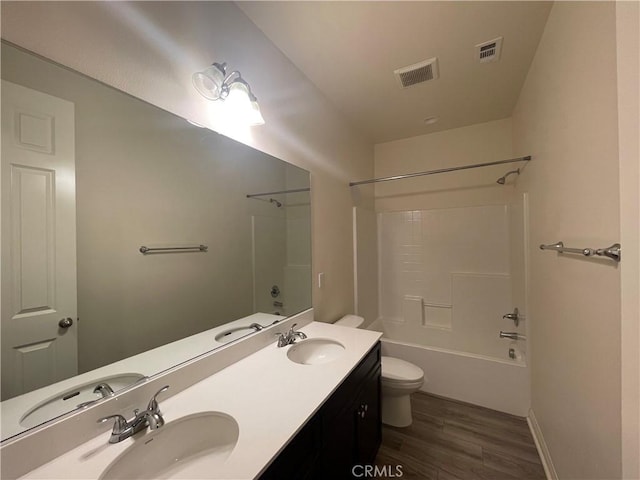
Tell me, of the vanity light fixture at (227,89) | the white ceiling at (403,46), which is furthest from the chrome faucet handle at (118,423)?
the white ceiling at (403,46)

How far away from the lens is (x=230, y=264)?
1.32 metres

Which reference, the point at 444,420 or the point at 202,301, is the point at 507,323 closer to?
the point at 444,420

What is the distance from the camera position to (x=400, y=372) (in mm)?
1847

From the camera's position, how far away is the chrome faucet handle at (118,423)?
72 centimetres

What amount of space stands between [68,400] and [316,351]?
1.11 m

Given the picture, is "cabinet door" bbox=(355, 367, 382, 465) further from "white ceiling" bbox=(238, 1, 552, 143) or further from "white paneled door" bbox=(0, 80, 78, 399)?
"white ceiling" bbox=(238, 1, 552, 143)

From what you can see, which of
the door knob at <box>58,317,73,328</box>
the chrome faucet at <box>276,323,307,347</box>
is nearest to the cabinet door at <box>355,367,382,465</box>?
the chrome faucet at <box>276,323,307,347</box>

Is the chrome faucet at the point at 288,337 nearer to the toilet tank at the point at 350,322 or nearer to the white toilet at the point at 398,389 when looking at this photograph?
the toilet tank at the point at 350,322

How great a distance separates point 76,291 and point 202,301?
46cm

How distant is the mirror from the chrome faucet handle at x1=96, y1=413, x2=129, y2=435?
0.24ft

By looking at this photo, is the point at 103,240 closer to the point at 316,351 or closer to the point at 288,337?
the point at 288,337

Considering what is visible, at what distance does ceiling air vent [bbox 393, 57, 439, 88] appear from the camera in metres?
1.75

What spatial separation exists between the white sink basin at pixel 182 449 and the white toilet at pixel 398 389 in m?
1.32

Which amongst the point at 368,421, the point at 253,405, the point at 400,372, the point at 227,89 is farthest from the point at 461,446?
the point at 227,89
